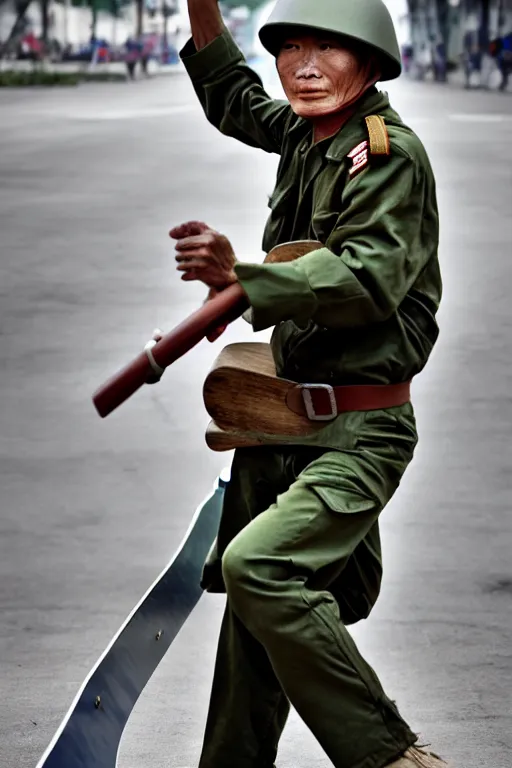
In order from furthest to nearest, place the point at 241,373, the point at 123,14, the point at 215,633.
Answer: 1. the point at 123,14
2. the point at 215,633
3. the point at 241,373

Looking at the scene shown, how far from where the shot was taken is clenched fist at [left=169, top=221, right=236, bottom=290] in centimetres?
348

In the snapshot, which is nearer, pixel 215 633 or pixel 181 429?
pixel 215 633

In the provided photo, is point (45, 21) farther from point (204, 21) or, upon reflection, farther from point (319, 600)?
point (319, 600)

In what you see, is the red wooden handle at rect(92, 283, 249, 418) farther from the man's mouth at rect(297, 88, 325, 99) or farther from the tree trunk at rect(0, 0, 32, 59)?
the tree trunk at rect(0, 0, 32, 59)

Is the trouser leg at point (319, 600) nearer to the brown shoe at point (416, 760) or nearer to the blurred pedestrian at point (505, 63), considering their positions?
the brown shoe at point (416, 760)

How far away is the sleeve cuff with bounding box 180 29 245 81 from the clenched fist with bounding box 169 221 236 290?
697 millimetres

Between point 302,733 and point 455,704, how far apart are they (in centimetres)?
50

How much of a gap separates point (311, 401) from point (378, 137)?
0.57 metres

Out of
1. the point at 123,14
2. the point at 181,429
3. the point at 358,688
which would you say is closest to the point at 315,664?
the point at 358,688

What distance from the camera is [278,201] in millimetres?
3898

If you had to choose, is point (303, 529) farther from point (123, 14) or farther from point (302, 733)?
point (123, 14)

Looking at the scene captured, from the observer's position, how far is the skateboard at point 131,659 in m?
3.78

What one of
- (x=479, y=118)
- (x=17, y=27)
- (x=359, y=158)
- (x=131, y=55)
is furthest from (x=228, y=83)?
(x=131, y=55)

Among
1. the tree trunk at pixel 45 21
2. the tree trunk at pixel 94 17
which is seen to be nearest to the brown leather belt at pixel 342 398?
the tree trunk at pixel 45 21
